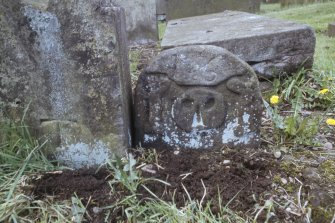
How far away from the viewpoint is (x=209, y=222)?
5.56ft

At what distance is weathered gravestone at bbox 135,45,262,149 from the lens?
2.09m

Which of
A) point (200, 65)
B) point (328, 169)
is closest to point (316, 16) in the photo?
point (328, 169)

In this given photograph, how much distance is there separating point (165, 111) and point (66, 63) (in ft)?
1.88

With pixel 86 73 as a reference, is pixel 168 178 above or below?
below

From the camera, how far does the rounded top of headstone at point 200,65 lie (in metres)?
2.07

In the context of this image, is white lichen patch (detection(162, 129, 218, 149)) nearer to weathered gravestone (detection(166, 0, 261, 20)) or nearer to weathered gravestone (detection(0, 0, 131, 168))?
weathered gravestone (detection(0, 0, 131, 168))

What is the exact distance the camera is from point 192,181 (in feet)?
6.36

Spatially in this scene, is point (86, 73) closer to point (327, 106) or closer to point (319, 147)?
point (319, 147)

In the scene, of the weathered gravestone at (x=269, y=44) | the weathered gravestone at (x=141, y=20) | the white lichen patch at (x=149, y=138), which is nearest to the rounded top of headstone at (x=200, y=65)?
the white lichen patch at (x=149, y=138)

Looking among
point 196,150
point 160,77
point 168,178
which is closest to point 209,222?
point 168,178

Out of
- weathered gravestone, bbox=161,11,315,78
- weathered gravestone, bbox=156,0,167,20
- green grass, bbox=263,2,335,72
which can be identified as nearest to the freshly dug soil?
weathered gravestone, bbox=161,11,315,78

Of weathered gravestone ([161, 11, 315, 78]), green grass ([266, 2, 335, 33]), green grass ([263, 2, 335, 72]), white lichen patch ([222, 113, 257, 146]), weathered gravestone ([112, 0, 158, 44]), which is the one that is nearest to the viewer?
white lichen patch ([222, 113, 257, 146])

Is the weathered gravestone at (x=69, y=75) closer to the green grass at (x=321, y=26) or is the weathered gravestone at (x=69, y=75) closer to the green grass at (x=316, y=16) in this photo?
the green grass at (x=321, y=26)

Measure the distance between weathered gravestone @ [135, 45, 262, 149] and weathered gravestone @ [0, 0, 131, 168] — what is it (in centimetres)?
15
